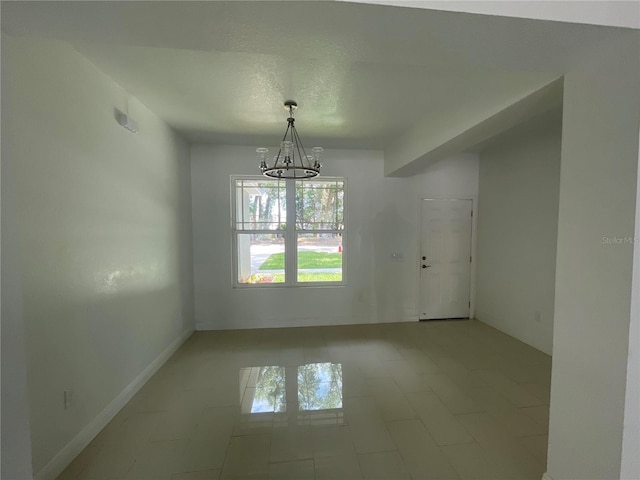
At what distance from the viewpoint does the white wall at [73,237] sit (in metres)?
1.42

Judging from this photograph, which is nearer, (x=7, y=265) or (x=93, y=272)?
(x=7, y=265)

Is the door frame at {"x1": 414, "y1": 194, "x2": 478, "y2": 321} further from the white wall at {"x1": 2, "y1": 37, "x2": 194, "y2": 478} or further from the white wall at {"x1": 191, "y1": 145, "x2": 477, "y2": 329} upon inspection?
the white wall at {"x1": 2, "y1": 37, "x2": 194, "y2": 478}

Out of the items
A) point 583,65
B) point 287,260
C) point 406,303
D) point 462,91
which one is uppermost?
point 462,91

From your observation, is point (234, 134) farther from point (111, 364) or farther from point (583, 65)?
point (583, 65)

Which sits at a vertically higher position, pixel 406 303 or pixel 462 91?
pixel 462 91

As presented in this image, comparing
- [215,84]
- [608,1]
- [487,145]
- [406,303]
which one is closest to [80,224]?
→ [215,84]

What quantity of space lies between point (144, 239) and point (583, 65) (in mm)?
3372

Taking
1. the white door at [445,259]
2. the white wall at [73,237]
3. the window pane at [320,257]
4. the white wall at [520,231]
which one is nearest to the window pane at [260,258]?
the window pane at [320,257]

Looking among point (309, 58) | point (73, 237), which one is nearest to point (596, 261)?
point (309, 58)

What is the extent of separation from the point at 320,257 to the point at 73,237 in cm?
294

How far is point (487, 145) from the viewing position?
12.6 feet

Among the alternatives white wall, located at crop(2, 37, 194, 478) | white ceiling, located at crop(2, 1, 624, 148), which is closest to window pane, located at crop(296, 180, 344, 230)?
white ceiling, located at crop(2, 1, 624, 148)

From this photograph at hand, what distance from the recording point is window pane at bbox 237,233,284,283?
4.09 meters

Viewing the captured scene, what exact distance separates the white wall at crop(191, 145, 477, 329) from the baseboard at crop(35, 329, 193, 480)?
1220 mm
